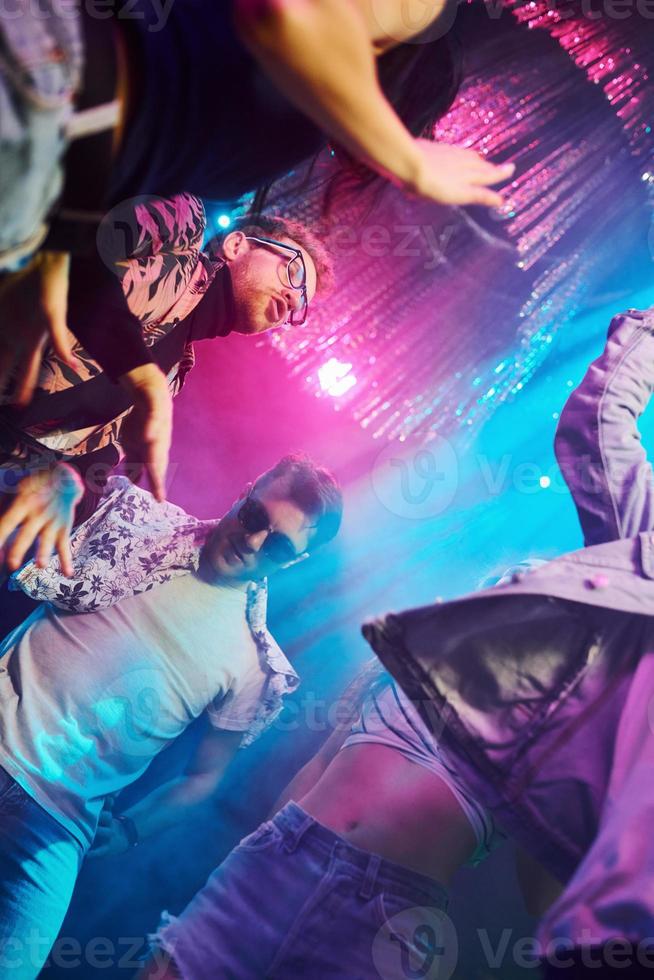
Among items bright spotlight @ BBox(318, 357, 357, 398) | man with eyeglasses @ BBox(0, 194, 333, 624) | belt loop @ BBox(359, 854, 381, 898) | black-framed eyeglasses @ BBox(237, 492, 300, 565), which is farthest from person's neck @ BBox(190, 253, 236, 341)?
belt loop @ BBox(359, 854, 381, 898)

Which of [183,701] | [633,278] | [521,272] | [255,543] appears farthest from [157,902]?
[633,278]

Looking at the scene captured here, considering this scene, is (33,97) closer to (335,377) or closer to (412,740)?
(335,377)

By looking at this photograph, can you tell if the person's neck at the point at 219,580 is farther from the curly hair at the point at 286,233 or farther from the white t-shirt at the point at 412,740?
the curly hair at the point at 286,233

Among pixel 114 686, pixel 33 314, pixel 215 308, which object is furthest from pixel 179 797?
pixel 215 308

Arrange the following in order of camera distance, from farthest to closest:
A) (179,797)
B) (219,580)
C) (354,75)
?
1. (219,580)
2. (179,797)
3. (354,75)

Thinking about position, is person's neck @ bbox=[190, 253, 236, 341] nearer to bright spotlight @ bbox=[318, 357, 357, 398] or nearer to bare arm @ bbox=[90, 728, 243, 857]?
bright spotlight @ bbox=[318, 357, 357, 398]

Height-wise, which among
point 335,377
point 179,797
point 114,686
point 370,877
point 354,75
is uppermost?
point 354,75

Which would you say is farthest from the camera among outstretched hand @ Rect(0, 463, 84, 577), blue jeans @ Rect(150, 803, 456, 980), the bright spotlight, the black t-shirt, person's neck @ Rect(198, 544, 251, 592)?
the bright spotlight

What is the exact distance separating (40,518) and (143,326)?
39 centimetres

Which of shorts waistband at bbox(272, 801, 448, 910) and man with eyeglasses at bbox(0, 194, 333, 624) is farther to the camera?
man with eyeglasses at bbox(0, 194, 333, 624)

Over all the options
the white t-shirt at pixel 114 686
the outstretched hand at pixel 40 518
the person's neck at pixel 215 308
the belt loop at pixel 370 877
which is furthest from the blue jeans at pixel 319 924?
the person's neck at pixel 215 308

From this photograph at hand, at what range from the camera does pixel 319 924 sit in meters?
1.00

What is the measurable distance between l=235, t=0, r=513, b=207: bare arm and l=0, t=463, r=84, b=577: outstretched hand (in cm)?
72

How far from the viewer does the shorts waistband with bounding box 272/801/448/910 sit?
39.9 inches
